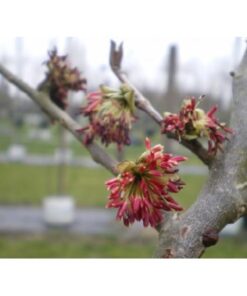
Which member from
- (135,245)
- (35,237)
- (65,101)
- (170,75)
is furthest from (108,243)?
(65,101)

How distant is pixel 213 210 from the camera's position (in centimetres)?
35

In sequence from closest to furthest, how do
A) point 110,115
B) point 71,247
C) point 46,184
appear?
point 110,115 → point 71,247 → point 46,184

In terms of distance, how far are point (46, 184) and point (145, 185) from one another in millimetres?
5283

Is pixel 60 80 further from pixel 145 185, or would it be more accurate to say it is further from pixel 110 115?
pixel 145 185

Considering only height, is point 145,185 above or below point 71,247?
above

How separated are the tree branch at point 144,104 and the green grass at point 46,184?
13.6ft

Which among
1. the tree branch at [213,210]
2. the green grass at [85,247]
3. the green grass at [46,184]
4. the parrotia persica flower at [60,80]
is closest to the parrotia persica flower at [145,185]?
the tree branch at [213,210]

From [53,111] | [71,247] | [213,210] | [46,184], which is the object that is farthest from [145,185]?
[46,184]

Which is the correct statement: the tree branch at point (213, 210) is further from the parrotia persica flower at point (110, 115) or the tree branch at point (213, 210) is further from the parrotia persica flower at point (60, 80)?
the parrotia persica flower at point (60, 80)

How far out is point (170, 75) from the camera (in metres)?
3.28

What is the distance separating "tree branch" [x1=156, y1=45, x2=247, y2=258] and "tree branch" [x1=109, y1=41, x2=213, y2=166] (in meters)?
0.01

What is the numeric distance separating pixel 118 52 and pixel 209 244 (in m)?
0.22

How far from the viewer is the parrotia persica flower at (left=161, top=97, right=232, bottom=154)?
1.25ft

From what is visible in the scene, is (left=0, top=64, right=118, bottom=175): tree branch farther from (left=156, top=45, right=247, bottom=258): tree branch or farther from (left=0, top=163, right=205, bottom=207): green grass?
(left=0, top=163, right=205, bottom=207): green grass
